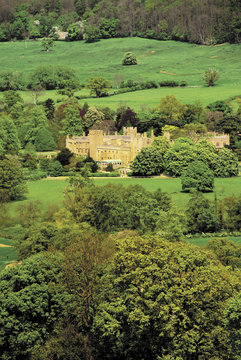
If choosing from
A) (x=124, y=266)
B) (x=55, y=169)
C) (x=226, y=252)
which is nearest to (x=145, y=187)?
(x=55, y=169)

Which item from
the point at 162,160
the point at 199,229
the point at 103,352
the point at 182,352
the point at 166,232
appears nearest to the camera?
the point at 182,352

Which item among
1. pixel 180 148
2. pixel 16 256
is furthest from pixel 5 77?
pixel 16 256

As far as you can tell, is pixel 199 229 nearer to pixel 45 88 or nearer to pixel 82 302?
pixel 82 302

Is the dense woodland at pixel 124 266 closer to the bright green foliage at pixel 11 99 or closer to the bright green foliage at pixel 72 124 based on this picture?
the bright green foliage at pixel 72 124

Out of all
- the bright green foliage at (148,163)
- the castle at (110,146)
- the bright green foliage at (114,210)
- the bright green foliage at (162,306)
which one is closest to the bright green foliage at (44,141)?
the castle at (110,146)

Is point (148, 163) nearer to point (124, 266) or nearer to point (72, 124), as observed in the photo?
point (72, 124)

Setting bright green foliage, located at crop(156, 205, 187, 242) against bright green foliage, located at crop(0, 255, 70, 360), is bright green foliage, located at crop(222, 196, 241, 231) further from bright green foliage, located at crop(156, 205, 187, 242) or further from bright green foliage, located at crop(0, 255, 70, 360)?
bright green foliage, located at crop(0, 255, 70, 360)
